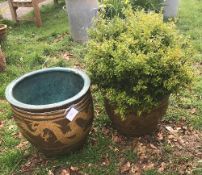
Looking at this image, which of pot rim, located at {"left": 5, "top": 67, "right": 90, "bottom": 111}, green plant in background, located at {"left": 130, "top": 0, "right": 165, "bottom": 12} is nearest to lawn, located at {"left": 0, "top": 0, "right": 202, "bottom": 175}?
pot rim, located at {"left": 5, "top": 67, "right": 90, "bottom": 111}

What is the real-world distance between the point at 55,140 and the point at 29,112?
1.29 ft

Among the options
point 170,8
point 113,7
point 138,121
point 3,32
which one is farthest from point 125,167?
point 170,8

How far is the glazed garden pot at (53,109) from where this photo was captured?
130 inches

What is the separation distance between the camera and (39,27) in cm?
790

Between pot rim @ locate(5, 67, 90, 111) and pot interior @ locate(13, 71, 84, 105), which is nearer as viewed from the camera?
pot rim @ locate(5, 67, 90, 111)

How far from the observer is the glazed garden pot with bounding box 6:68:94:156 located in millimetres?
3299

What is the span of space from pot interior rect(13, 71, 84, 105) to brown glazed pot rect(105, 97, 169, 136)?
49 cm

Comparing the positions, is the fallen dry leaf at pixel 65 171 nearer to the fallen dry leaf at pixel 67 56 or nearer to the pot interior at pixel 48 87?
the pot interior at pixel 48 87

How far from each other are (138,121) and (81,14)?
330 centimetres

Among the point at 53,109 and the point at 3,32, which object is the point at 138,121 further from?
the point at 3,32

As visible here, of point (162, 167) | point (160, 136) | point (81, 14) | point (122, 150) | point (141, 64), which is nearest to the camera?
point (141, 64)

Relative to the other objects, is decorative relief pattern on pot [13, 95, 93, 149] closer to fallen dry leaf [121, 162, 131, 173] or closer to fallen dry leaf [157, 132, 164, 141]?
fallen dry leaf [121, 162, 131, 173]

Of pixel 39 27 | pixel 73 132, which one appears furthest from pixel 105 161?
pixel 39 27

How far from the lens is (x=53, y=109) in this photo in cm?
326
